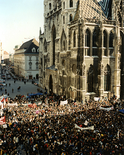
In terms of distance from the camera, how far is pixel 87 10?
35.9m

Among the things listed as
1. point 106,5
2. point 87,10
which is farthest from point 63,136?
point 106,5

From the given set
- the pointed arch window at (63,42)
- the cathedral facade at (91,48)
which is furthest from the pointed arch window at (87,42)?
the pointed arch window at (63,42)

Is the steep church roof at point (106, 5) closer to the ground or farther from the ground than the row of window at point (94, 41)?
farther from the ground

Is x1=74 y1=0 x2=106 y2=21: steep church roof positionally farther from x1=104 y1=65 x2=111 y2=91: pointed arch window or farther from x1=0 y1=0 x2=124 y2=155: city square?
x1=104 y1=65 x2=111 y2=91: pointed arch window

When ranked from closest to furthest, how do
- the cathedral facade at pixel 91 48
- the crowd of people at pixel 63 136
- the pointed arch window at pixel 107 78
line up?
the crowd of people at pixel 63 136 → the cathedral facade at pixel 91 48 → the pointed arch window at pixel 107 78

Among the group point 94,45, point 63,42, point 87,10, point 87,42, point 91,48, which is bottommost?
point 91,48

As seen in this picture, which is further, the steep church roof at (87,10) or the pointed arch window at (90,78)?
the steep church roof at (87,10)

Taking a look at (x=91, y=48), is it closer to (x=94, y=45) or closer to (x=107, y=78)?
(x=94, y=45)

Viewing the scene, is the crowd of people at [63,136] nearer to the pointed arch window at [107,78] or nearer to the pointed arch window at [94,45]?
the pointed arch window at [107,78]

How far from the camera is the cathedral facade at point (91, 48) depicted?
111 ft

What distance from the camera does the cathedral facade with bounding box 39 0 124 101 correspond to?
33781mm

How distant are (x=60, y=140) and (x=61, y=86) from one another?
25.3m

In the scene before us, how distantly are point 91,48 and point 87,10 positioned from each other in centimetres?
799

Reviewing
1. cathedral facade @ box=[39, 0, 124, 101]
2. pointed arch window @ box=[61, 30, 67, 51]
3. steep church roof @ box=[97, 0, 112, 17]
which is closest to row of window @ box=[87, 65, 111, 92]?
cathedral facade @ box=[39, 0, 124, 101]
